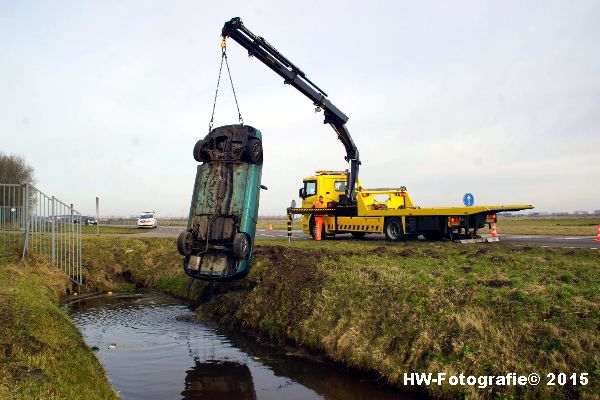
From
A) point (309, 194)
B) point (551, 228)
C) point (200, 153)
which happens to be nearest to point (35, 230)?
point (200, 153)

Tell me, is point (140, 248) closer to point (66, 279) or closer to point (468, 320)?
point (66, 279)

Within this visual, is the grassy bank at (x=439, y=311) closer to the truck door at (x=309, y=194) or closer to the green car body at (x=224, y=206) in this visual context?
the green car body at (x=224, y=206)

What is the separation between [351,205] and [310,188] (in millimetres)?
2610

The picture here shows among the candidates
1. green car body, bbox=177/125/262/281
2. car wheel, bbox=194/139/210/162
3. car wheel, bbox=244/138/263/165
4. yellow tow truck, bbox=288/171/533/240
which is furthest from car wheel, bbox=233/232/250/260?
yellow tow truck, bbox=288/171/533/240

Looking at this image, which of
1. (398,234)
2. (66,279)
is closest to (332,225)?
(398,234)

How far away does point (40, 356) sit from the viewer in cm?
635

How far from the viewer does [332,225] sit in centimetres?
2358

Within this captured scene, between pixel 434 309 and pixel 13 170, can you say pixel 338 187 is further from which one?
pixel 13 170

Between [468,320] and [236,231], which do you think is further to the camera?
[236,231]

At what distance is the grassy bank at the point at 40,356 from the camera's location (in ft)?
17.7

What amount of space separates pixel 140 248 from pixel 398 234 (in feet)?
36.8

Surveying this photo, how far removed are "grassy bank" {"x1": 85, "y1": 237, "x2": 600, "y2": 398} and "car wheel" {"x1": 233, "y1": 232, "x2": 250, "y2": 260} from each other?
1794mm

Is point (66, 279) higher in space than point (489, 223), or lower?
lower

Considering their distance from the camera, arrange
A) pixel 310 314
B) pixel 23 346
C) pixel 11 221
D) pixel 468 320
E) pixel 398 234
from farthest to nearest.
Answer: pixel 398 234 < pixel 11 221 < pixel 310 314 < pixel 468 320 < pixel 23 346
